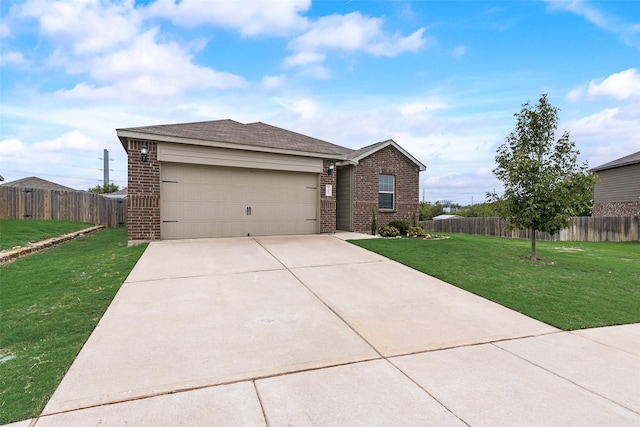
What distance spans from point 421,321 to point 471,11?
10.9 m

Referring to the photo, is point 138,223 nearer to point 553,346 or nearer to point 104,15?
point 104,15

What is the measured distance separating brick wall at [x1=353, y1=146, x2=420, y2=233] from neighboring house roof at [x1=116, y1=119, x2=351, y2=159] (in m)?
1.84

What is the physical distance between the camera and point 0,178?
63.1 feet

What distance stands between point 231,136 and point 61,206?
12.2 m

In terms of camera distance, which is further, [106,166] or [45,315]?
[106,166]

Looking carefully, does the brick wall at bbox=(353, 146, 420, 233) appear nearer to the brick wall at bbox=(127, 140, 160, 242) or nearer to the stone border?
the brick wall at bbox=(127, 140, 160, 242)

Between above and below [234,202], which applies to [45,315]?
below

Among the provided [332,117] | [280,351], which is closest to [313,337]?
[280,351]

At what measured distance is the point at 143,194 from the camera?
930 cm

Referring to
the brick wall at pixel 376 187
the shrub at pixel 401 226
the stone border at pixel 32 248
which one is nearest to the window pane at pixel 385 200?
the brick wall at pixel 376 187

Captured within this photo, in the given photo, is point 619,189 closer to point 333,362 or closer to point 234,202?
point 234,202

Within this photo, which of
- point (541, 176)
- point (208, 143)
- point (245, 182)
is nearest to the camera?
point (541, 176)

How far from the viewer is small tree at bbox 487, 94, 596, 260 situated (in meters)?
8.24

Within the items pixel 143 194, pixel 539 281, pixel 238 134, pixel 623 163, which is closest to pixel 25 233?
pixel 143 194
